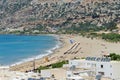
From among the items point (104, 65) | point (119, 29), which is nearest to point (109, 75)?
point (104, 65)

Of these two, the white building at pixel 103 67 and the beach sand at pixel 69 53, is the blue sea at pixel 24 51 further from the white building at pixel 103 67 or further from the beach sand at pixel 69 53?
the white building at pixel 103 67

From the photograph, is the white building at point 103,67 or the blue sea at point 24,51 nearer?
the white building at point 103,67

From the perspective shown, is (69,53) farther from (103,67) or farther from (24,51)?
(103,67)

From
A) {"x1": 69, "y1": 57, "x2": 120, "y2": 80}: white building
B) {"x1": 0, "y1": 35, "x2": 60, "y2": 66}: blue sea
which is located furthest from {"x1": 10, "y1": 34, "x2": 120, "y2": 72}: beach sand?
{"x1": 69, "y1": 57, "x2": 120, "y2": 80}: white building

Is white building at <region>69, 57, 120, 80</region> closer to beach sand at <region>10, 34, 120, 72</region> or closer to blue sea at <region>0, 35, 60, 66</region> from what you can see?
beach sand at <region>10, 34, 120, 72</region>

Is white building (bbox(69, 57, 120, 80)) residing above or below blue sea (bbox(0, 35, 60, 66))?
below

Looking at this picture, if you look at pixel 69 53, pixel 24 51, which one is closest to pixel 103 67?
pixel 69 53

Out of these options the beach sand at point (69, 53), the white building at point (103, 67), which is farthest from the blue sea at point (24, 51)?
the white building at point (103, 67)

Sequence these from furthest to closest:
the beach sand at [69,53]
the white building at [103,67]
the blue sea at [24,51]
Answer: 1. the blue sea at [24,51]
2. the beach sand at [69,53]
3. the white building at [103,67]
